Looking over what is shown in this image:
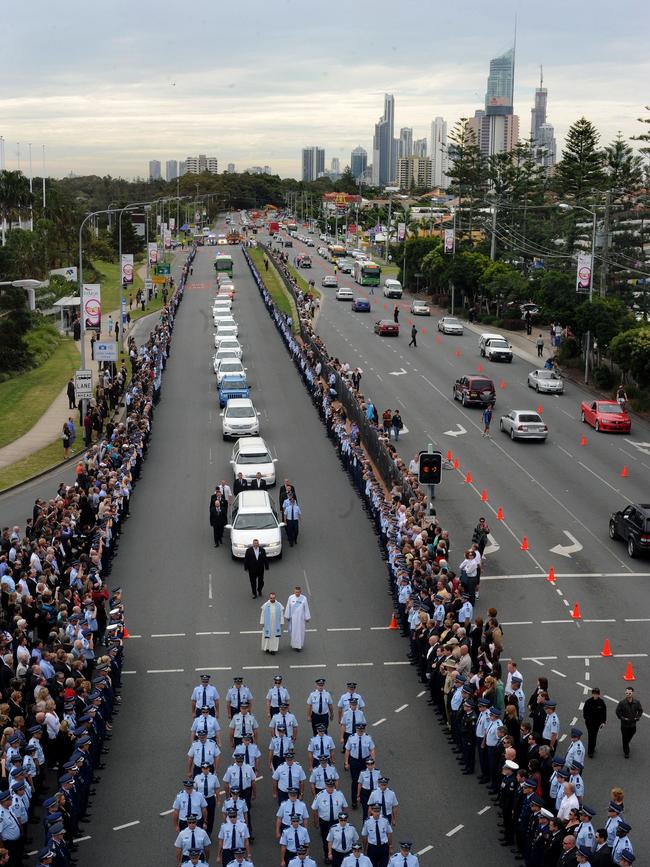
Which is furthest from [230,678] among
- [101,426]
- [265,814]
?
[101,426]

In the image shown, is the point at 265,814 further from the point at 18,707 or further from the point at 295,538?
the point at 295,538

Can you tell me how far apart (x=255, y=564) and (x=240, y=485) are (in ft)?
25.8

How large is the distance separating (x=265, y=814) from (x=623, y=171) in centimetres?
7144

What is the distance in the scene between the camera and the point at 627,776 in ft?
55.9

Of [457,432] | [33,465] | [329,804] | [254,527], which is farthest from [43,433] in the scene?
[329,804]

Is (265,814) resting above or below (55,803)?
below

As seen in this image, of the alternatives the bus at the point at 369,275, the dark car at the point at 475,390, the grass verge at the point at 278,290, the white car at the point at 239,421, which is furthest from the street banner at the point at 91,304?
the bus at the point at 369,275

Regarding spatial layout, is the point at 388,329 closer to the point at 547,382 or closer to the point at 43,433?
the point at 547,382

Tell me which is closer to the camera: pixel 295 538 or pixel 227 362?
pixel 295 538

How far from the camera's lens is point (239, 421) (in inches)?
1590

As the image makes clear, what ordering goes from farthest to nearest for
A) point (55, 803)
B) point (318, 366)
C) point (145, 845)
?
1. point (318, 366)
2. point (145, 845)
3. point (55, 803)

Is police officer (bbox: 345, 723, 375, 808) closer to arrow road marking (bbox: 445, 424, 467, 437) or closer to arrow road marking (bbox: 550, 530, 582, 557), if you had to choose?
arrow road marking (bbox: 550, 530, 582, 557)

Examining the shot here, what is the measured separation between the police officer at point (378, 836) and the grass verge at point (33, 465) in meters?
23.8

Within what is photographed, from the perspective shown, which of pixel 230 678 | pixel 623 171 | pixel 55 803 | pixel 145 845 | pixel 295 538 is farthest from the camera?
pixel 623 171
